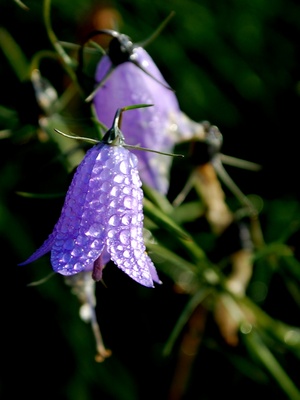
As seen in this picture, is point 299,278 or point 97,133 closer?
point 97,133

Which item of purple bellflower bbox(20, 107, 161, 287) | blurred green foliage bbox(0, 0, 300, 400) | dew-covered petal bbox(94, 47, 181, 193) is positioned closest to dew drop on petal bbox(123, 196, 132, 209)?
purple bellflower bbox(20, 107, 161, 287)

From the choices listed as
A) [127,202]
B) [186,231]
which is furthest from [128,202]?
[186,231]

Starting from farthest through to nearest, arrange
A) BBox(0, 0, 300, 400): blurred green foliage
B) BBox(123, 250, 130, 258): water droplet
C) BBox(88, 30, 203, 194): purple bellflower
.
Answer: BBox(0, 0, 300, 400): blurred green foliage < BBox(88, 30, 203, 194): purple bellflower < BBox(123, 250, 130, 258): water droplet

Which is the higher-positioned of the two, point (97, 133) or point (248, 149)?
point (97, 133)

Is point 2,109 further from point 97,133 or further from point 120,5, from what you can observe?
point 120,5

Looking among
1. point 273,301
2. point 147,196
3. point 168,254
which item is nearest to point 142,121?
point 147,196

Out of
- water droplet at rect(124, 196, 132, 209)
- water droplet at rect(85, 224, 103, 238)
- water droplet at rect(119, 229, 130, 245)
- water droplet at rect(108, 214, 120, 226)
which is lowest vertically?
water droplet at rect(119, 229, 130, 245)

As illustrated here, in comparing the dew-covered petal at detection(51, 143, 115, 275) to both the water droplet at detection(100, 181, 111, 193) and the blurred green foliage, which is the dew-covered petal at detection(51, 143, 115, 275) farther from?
the blurred green foliage
